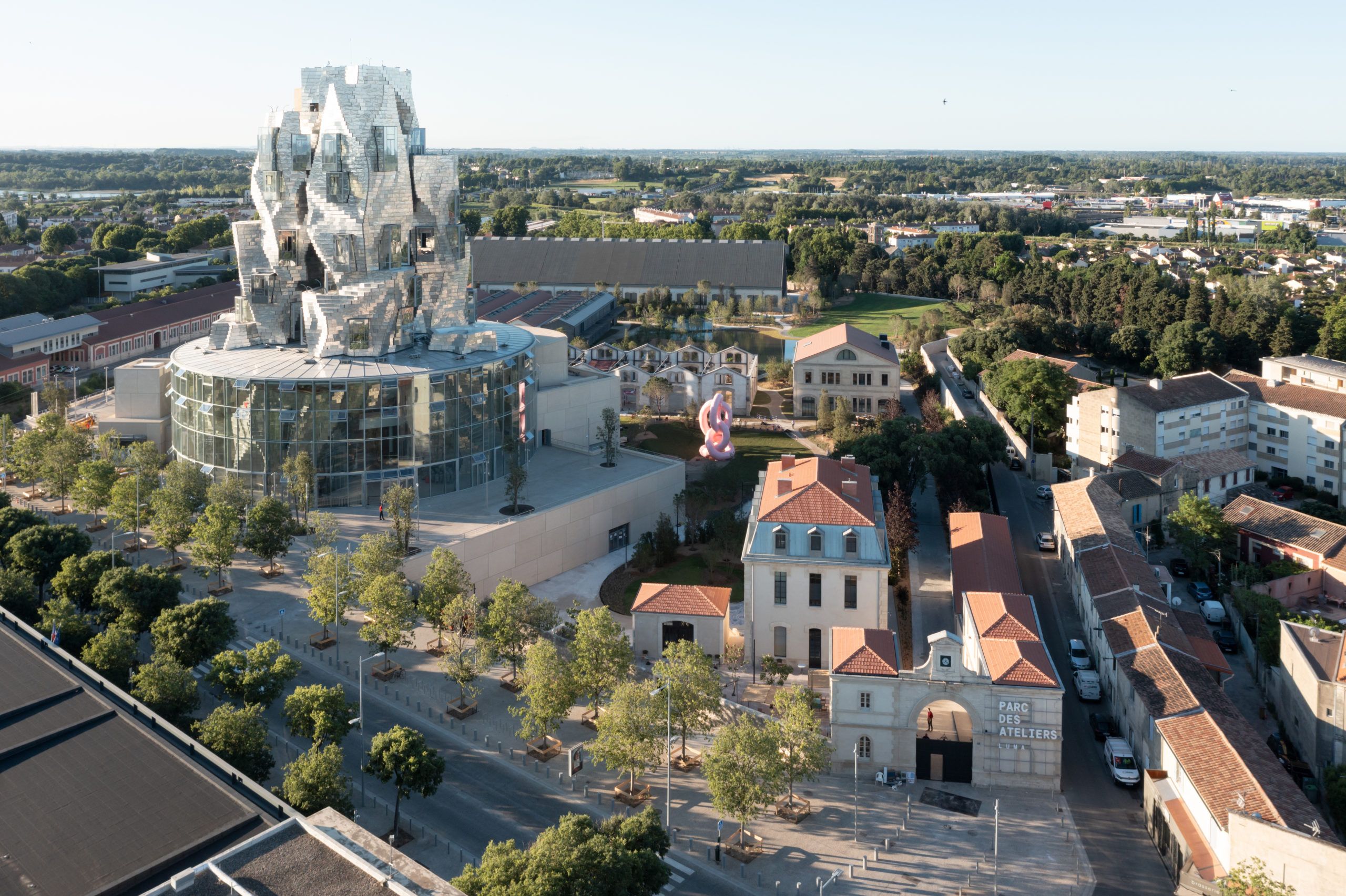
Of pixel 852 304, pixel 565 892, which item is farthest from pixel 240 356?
Result: pixel 852 304

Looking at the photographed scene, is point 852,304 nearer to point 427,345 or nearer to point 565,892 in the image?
point 427,345

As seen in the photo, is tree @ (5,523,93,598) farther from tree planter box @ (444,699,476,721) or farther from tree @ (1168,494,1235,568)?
tree @ (1168,494,1235,568)

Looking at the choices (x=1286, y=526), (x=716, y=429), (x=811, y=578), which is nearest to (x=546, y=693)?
(x=811, y=578)

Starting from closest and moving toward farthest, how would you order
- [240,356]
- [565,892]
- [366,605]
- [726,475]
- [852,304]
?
[565,892] < [366,605] < [240,356] < [726,475] < [852,304]

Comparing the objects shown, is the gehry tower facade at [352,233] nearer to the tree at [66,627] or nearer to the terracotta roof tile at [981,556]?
the tree at [66,627]

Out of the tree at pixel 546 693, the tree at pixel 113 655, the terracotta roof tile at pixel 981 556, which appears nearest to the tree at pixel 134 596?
the tree at pixel 113 655

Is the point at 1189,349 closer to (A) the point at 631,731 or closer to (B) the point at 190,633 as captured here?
(A) the point at 631,731
